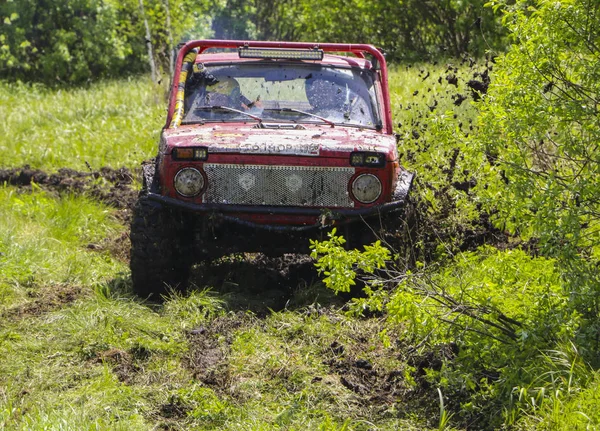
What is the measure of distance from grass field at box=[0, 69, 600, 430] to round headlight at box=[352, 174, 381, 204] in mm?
604

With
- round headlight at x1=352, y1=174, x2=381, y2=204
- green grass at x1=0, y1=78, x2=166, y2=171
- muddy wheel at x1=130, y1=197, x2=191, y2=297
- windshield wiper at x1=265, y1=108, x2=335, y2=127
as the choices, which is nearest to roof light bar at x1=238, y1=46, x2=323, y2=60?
windshield wiper at x1=265, y1=108, x2=335, y2=127

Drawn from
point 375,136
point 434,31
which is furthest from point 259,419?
point 434,31

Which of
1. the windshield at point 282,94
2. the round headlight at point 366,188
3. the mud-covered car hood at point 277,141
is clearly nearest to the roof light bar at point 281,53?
the windshield at point 282,94

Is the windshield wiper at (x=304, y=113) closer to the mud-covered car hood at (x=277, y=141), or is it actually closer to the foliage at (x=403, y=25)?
the mud-covered car hood at (x=277, y=141)

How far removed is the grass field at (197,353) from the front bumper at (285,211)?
537 millimetres

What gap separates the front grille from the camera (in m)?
6.48

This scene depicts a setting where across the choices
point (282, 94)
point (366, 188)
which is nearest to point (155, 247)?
point (366, 188)

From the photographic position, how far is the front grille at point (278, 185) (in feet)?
21.2

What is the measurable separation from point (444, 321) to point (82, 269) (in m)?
3.41

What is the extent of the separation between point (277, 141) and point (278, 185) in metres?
0.28

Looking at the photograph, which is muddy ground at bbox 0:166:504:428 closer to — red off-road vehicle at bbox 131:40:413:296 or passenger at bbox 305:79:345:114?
red off-road vehicle at bbox 131:40:413:296

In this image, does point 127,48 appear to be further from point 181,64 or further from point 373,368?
point 373,368

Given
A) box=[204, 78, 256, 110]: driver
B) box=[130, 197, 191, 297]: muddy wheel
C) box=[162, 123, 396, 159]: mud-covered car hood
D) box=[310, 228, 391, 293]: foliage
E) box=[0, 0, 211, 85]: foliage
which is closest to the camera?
box=[310, 228, 391, 293]: foliage

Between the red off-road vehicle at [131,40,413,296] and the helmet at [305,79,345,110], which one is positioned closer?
the red off-road vehicle at [131,40,413,296]
